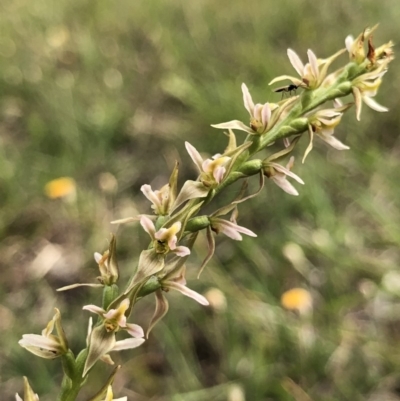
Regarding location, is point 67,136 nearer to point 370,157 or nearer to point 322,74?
point 370,157

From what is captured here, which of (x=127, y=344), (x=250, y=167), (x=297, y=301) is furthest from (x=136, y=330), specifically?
(x=297, y=301)

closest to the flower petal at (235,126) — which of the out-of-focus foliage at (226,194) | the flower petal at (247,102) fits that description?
the flower petal at (247,102)

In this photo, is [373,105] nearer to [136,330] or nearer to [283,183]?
[283,183]

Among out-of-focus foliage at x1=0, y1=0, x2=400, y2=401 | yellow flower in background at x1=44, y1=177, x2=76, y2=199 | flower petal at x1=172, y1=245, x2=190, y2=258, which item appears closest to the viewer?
flower petal at x1=172, y1=245, x2=190, y2=258

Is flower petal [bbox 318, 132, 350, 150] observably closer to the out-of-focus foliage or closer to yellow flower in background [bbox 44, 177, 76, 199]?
the out-of-focus foliage

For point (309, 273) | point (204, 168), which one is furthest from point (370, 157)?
point (204, 168)

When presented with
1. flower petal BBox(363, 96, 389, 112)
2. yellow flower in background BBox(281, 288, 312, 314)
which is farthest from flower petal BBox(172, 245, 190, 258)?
yellow flower in background BBox(281, 288, 312, 314)
